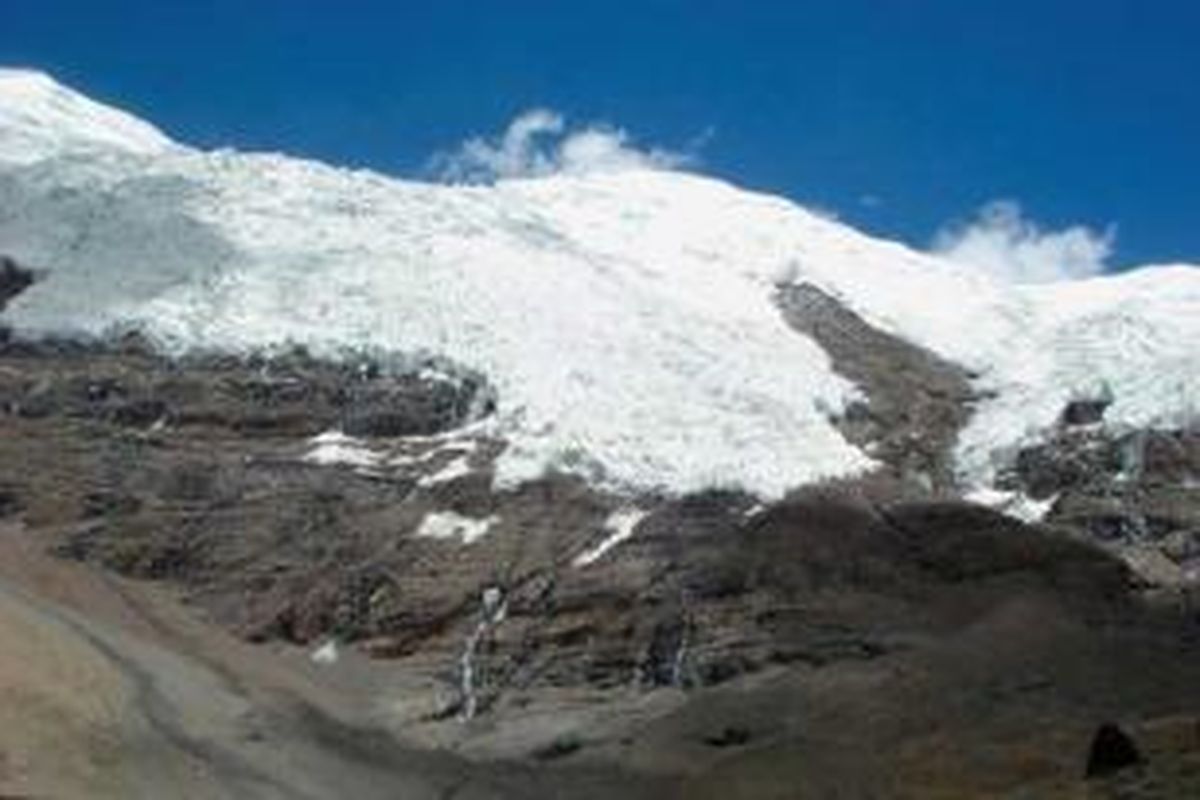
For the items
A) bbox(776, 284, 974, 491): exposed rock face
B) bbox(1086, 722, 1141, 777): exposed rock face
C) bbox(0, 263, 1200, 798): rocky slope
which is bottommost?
bbox(1086, 722, 1141, 777): exposed rock face

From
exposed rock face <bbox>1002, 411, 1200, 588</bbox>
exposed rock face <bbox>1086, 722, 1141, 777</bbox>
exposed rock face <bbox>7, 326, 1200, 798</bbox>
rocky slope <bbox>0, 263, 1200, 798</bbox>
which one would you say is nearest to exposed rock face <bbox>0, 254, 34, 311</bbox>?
exposed rock face <bbox>7, 326, 1200, 798</bbox>

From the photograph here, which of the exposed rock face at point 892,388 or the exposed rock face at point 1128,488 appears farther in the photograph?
the exposed rock face at point 892,388

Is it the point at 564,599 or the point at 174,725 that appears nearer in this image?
the point at 174,725

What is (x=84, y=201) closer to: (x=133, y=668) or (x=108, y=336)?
(x=108, y=336)

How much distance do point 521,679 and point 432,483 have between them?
22.8 meters

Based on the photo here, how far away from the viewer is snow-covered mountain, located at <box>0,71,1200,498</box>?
5773 inches

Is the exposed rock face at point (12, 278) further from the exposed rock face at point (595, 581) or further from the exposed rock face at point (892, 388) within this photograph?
the exposed rock face at point (892, 388)

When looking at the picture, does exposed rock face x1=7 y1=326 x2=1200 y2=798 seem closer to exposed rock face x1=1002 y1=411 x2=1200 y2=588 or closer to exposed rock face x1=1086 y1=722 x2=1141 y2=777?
exposed rock face x1=1002 y1=411 x2=1200 y2=588

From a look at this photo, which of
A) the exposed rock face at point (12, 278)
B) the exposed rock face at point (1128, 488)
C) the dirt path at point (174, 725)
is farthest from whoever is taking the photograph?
the exposed rock face at point (12, 278)

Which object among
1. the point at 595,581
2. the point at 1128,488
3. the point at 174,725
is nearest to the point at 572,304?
the point at 1128,488

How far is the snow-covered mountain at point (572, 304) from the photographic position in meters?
147

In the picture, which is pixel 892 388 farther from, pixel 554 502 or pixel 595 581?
pixel 595 581

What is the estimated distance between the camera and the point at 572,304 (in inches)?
6457

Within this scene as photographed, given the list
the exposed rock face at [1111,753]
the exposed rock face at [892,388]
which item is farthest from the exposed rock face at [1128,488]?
the exposed rock face at [1111,753]
